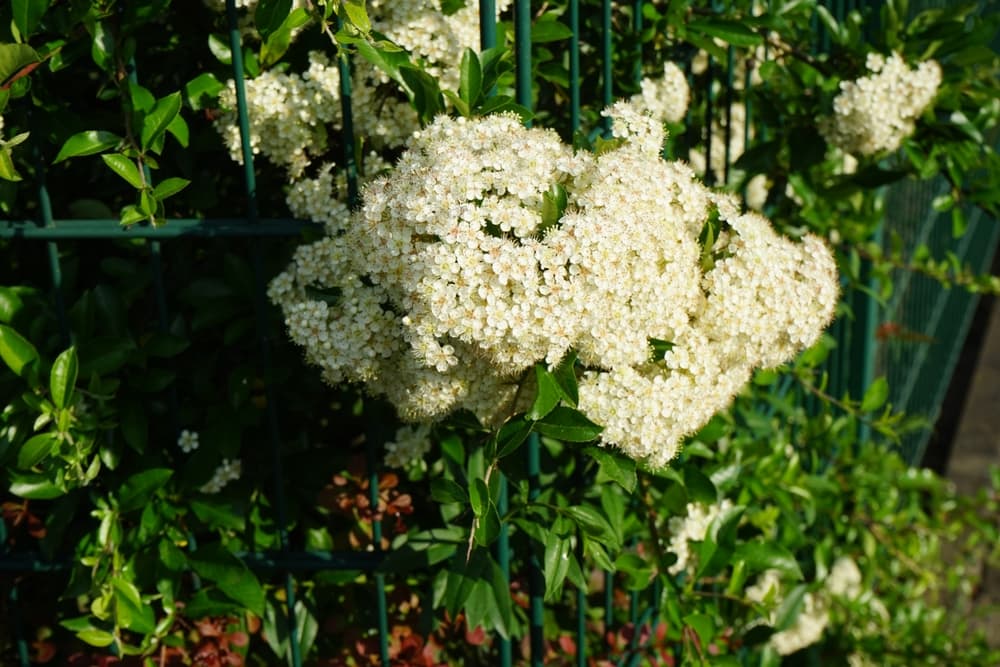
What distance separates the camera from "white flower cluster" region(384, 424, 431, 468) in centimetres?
222

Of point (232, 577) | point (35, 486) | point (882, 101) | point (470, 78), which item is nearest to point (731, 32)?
point (882, 101)

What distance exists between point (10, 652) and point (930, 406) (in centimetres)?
460

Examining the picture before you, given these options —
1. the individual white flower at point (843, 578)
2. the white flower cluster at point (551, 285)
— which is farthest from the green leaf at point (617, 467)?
the individual white flower at point (843, 578)

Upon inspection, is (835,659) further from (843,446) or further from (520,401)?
(520,401)

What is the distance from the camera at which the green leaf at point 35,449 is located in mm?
1920

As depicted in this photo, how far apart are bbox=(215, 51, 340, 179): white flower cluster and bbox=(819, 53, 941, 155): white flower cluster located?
1.16m

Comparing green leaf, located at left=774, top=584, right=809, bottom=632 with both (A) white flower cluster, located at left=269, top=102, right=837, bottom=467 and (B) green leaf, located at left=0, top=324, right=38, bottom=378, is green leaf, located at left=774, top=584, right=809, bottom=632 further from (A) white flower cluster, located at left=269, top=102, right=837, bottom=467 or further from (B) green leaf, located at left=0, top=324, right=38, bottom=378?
(B) green leaf, located at left=0, top=324, right=38, bottom=378

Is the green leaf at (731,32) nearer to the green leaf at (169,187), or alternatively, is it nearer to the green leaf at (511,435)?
the green leaf at (511,435)

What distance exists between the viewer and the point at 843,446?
11.9 feet

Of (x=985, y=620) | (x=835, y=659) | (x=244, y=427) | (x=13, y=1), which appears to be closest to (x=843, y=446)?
(x=835, y=659)

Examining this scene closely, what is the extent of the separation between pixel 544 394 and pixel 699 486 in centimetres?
66

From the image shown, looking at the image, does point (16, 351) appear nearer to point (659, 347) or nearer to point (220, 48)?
point (220, 48)

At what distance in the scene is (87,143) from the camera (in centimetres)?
189

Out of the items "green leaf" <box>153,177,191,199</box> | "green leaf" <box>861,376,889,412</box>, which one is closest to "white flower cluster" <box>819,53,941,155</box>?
"green leaf" <box>861,376,889,412</box>
